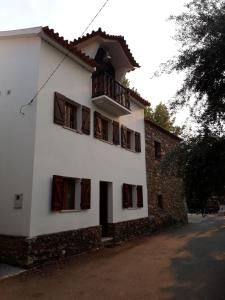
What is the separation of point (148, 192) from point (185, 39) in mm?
9540

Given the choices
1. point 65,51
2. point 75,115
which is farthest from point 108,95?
point 65,51

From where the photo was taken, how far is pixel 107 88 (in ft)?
37.1

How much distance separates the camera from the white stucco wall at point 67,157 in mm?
8102

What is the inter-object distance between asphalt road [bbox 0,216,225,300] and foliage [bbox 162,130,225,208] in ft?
5.92

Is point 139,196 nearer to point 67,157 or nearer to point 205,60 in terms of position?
point 67,157

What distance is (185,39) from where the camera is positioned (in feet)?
21.4

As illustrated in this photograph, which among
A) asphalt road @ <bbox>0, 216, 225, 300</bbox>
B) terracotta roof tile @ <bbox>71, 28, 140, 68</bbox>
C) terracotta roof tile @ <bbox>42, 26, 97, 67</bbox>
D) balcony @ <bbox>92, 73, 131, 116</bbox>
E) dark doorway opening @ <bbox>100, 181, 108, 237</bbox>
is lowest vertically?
asphalt road @ <bbox>0, 216, 225, 300</bbox>

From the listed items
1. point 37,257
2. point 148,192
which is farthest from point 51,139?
point 148,192

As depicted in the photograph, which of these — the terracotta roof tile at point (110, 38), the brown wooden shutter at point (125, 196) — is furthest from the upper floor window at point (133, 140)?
the terracotta roof tile at point (110, 38)

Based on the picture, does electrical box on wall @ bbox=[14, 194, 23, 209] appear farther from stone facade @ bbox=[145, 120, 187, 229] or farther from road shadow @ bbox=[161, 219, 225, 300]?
stone facade @ bbox=[145, 120, 187, 229]

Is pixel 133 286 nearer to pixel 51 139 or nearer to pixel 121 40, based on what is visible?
pixel 51 139

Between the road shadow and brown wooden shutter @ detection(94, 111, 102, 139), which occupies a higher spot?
brown wooden shutter @ detection(94, 111, 102, 139)

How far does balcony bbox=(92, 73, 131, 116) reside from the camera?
10.9 metres

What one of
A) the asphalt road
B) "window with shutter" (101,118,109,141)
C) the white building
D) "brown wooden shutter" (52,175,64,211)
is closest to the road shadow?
the asphalt road
